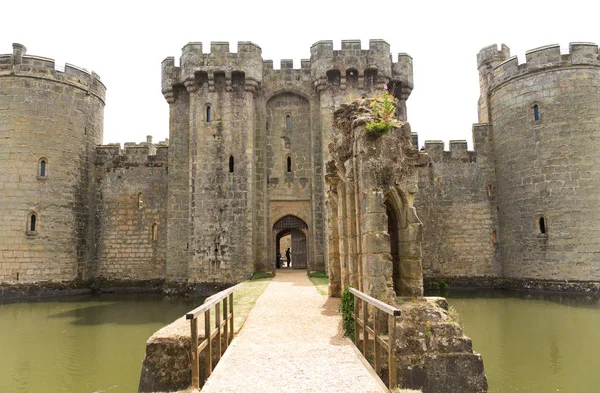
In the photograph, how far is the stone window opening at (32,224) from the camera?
752 inches

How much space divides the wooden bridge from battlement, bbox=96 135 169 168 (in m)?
14.0

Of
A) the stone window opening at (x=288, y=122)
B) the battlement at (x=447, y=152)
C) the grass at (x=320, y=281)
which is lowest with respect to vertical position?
the grass at (x=320, y=281)

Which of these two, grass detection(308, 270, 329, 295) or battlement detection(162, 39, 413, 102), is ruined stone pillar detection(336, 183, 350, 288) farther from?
battlement detection(162, 39, 413, 102)

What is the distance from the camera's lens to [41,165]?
19750mm

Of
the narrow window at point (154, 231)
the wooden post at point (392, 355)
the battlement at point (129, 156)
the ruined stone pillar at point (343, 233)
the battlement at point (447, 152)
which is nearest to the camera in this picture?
the wooden post at point (392, 355)

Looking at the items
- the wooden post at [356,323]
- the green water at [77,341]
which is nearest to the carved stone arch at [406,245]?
the wooden post at [356,323]

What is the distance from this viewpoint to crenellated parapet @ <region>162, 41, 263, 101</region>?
67.4ft

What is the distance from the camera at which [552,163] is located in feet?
60.7

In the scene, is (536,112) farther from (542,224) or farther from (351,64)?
(351,64)

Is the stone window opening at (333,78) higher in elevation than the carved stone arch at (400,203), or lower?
higher

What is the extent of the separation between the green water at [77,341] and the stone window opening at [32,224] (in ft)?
9.61

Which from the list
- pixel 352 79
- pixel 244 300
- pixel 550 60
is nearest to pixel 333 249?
pixel 244 300

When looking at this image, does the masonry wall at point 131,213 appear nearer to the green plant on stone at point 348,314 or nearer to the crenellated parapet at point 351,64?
the crenellated parapet at point 351,64

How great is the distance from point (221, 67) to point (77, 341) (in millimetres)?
13190
